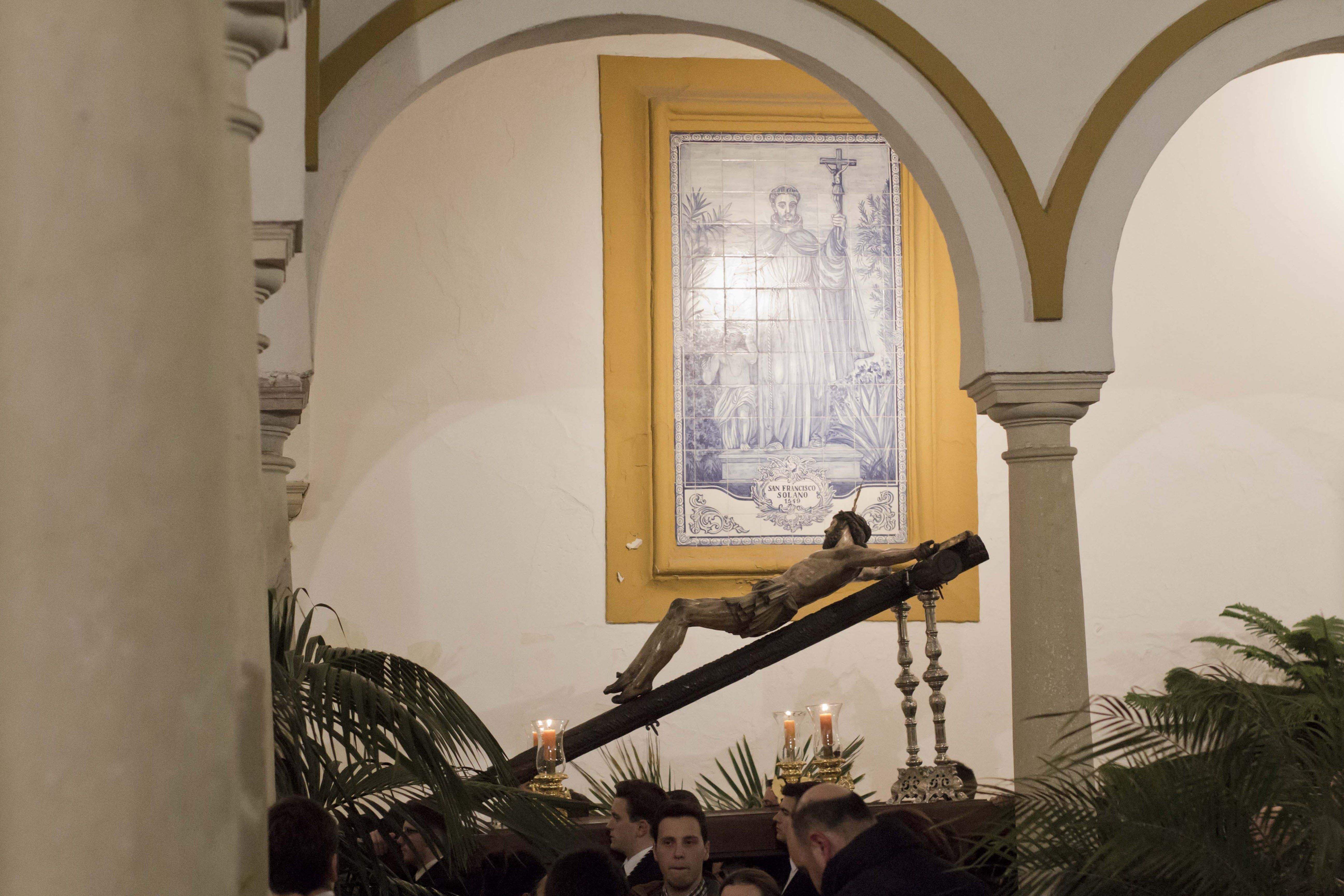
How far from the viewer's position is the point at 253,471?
155 centimetres

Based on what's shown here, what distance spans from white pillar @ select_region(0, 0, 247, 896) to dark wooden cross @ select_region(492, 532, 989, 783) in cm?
392

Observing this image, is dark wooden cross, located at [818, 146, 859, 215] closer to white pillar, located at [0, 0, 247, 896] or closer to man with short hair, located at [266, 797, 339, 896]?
man with short hair, located at [266, 797, 339, 896]

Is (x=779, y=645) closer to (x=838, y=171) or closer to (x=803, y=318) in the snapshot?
(x=803, y=318)

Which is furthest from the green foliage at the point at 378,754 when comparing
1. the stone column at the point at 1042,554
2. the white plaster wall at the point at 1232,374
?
the white plaster wall at the point at 1232,374

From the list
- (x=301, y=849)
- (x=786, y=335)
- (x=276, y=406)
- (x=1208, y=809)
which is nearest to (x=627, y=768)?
(x=786, y=335)

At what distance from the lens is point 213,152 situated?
1247 millimetres

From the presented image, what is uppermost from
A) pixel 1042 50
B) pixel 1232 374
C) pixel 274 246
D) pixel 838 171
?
pixel 838 171

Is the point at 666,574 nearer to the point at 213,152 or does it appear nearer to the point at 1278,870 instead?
the point at 1278,870

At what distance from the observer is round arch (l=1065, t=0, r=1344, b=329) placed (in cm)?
525

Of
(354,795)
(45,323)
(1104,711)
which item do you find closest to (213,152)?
(45,323)

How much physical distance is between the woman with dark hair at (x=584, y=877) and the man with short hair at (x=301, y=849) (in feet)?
A: 1.43

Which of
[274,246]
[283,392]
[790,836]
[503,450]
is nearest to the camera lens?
[274,246]

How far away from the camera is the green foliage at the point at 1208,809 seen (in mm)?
2787

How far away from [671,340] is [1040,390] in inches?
131
